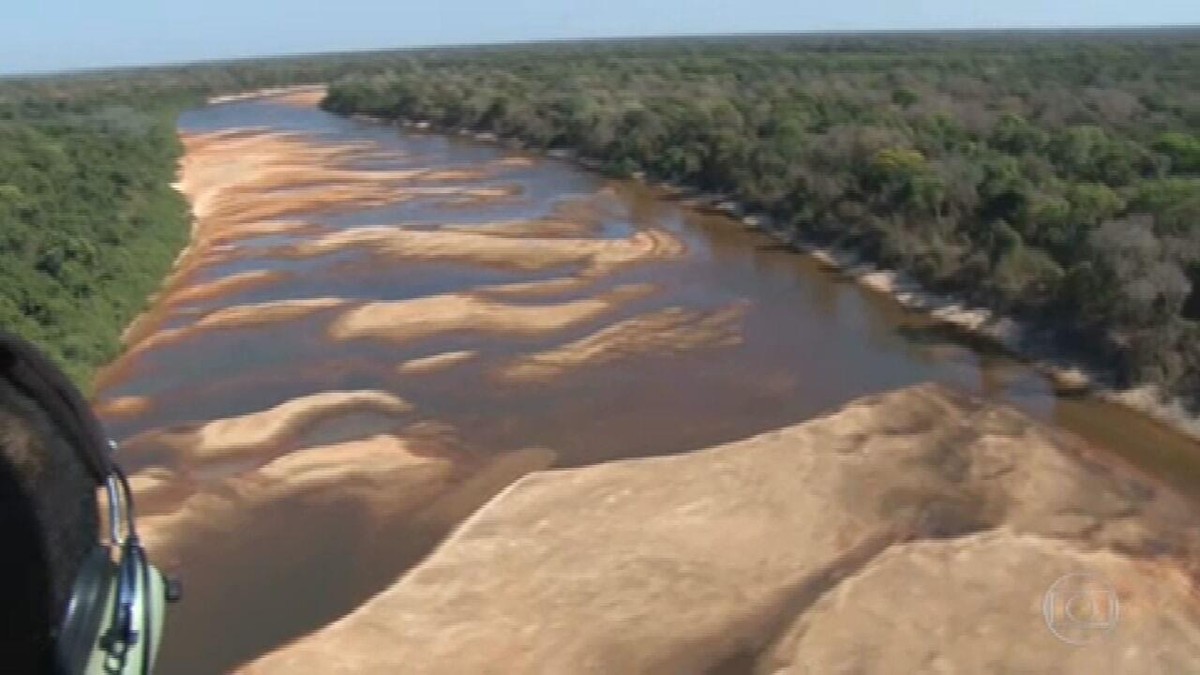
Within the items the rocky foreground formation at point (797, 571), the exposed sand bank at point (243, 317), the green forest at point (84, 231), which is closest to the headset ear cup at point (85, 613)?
the rocky foreground formation at point (797, 571)

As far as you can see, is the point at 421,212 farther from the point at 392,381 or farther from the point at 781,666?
the point at 781,666

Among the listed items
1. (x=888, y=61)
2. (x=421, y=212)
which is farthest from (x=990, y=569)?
(x=888, y=61)

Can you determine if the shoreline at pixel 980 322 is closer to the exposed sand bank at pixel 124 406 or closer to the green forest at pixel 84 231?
the exposed sand bank at pixel 124 406

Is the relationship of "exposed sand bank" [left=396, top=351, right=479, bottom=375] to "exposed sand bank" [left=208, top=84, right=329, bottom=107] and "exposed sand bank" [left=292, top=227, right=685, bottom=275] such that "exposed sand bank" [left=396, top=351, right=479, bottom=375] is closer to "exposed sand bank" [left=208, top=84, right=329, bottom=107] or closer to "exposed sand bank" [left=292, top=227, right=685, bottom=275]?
"exposed sand bank" [left=292, top=227, right=685, bottom=275]

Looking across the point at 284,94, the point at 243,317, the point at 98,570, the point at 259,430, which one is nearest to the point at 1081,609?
the point at 98,570

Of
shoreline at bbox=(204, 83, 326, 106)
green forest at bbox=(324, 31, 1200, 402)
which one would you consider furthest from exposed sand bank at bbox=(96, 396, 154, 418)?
shoreline at bbox=(204, 83, 326, 106)
